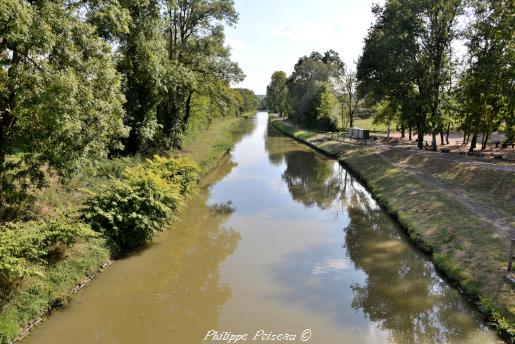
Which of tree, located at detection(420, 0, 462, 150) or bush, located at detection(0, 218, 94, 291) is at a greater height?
tree, located at detection(420, 0, 462, 150)

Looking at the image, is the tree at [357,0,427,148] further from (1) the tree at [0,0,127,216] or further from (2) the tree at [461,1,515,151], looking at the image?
(1) the tree at [0,0,127,216]

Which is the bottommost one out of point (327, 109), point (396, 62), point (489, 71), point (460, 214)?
point (460, 214)

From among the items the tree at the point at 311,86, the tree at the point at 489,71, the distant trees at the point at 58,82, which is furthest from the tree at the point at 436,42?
the tree at the point at 311,86

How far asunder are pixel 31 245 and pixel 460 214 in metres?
16.3

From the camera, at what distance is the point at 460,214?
56.0 ft

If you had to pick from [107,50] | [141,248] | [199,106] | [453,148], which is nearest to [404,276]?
[141,248]

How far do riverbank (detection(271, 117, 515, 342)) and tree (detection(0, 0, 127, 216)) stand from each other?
1276 centimetres

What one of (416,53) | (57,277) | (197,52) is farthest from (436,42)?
(57,277)

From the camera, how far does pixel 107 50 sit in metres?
14.1

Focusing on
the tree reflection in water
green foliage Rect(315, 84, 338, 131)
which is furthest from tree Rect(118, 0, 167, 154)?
green foliage Rect(315, 84, 338, 131)

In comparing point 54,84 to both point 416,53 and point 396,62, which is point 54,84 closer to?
point 396,62

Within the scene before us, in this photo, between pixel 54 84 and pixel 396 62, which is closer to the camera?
pixel 54 84

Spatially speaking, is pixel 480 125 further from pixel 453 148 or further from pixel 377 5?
pixel 377 5

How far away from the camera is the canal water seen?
9961 millimetres
